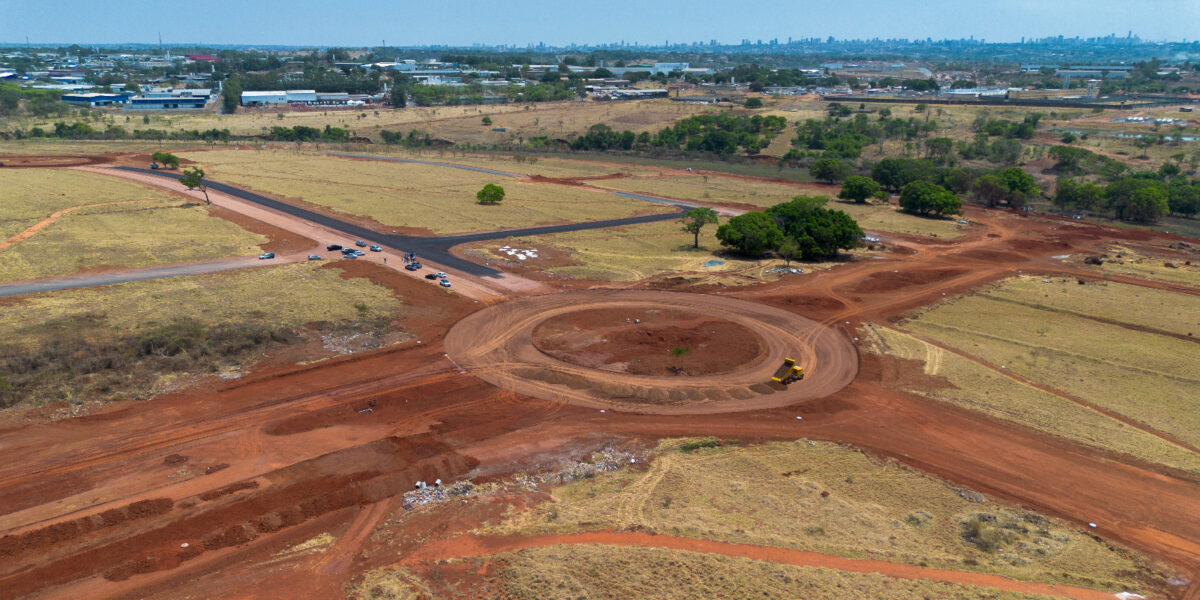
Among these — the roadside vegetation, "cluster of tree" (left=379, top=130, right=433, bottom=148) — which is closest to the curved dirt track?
the roadside vegetation

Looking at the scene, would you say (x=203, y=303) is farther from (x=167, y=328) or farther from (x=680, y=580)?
(x=680, y=580)

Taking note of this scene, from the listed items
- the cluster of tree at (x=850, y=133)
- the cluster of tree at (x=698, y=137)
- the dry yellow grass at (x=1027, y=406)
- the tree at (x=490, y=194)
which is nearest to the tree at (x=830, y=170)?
the cluster of tree at (x=850, y=133)

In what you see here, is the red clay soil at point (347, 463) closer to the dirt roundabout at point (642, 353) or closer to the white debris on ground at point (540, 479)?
the white debris on ground at point (540, 479)

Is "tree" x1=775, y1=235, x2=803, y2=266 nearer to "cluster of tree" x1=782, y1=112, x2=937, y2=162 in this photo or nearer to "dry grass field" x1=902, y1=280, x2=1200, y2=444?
"dry grass field" x1=902, y1=280, x2=1200, y2=444

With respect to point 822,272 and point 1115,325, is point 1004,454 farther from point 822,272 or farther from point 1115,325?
point 822,272

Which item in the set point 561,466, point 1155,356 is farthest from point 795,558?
point 1155,356

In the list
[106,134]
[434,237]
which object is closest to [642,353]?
[434,237]
